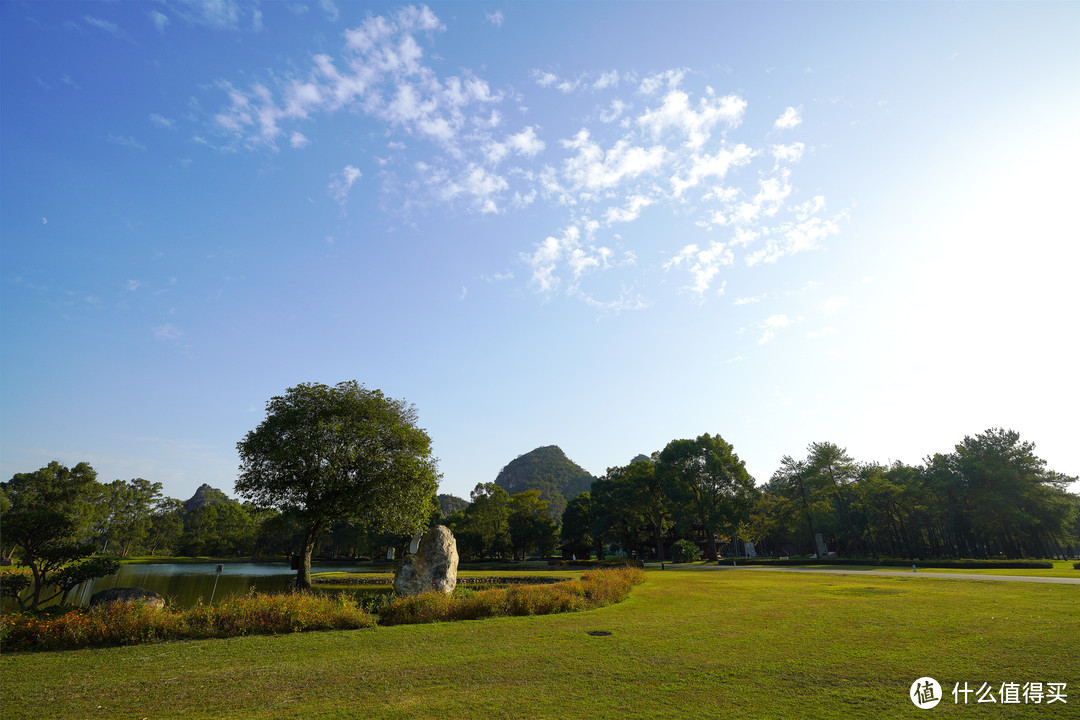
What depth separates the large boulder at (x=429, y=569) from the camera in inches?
872

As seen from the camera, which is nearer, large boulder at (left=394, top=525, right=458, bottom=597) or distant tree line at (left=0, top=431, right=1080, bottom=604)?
large boulder at (left=394, top=525, right=458, bottom=597)

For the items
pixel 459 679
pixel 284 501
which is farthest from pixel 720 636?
pixel 284 501

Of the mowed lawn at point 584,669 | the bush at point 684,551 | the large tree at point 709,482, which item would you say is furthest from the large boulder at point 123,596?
the large tree at point 709,482

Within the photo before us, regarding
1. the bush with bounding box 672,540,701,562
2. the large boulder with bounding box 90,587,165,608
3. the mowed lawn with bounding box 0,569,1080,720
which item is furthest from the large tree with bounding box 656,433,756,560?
the large boulder with bounding box 90,587,165,608

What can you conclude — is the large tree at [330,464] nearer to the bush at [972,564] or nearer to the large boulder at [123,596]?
the large boulder at [123,596]

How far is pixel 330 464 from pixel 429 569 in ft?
37.5

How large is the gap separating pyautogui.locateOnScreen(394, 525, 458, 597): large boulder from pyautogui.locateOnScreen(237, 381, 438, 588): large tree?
30.5ft

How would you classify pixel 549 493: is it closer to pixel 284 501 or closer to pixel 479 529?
pixel 479 529

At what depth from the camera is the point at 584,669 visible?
9.06 m

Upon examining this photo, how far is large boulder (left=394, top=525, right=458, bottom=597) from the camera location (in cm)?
2216

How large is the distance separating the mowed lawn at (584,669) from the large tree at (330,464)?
18.6 metres

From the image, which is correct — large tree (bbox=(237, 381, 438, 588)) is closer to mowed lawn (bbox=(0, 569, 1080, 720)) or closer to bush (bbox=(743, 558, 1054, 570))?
mowed lawn (bbox=(0, 569, 1080, 720))

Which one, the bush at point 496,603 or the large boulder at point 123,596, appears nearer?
the bush at point 496,603

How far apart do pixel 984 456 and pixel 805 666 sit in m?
63.5
